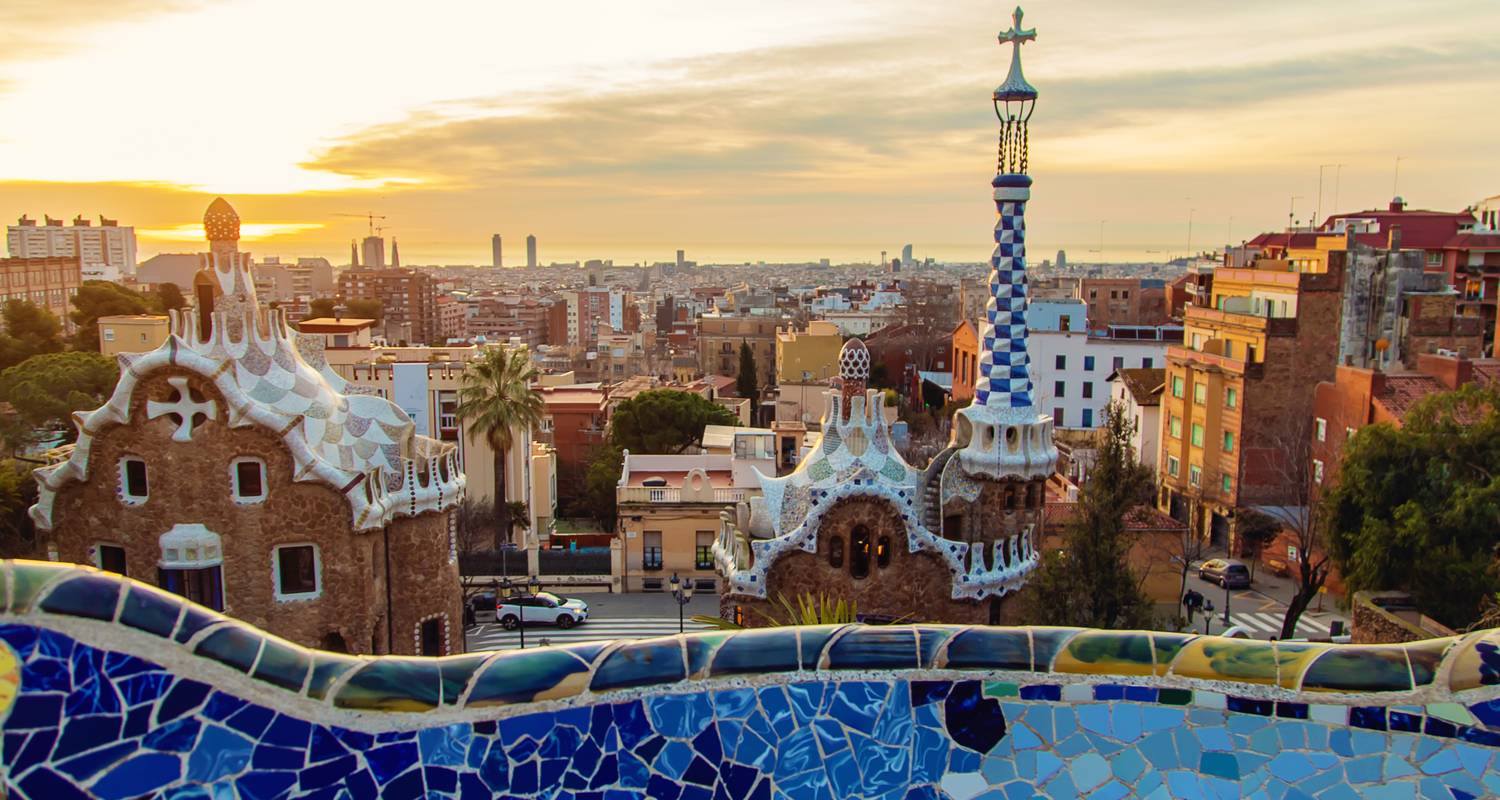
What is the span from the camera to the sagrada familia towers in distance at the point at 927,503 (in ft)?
53.3

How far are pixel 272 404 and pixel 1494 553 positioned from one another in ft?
68.7

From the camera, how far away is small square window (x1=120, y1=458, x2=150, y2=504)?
16359 millimetres

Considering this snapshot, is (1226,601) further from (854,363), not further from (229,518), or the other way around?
(229,518)

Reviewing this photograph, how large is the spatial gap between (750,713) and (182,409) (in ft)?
46.6

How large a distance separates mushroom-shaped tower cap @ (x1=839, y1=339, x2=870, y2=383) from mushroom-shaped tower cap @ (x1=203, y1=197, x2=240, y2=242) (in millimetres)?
9124

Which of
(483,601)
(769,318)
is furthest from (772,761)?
(769,318)

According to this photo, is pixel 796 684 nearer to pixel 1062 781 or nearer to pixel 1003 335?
pixel 1062 781

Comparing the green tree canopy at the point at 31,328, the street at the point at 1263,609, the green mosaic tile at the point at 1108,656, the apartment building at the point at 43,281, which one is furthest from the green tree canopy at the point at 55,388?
the green mosaic tile at the point at 1108,656

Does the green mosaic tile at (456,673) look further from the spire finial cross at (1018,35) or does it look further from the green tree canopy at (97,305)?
the green tree canopy at (97,305)

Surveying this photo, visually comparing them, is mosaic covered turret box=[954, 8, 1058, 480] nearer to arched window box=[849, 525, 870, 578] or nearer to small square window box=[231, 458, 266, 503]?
arched window box=[849, 525, 870, 578]

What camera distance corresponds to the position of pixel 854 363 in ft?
56.0

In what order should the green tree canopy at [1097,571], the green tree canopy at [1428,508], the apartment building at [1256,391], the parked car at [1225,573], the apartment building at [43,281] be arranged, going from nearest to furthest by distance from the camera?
the green tree canopy at [1097,571] < the green tree canopy at [1428,508] < the parked car at [1225,573] < the apartment building at [1256,391] < the apartment building at [43,281]

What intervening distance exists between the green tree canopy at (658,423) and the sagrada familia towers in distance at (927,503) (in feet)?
75.7

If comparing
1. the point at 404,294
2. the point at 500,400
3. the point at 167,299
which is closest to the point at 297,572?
Answer: the point at 500,400
